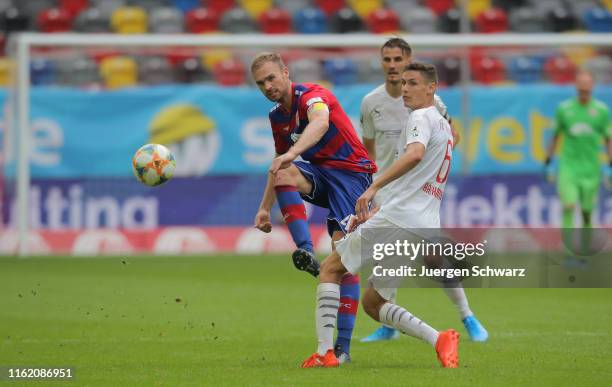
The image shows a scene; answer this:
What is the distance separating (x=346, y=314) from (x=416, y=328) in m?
0.66

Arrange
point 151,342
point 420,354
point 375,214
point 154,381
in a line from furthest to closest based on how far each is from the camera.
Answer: point 151,342
point 420,354
point 375,214
point 154,381

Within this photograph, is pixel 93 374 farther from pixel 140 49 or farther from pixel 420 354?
pixel 140 49

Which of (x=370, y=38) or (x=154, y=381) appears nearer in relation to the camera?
(x=154, y=381)

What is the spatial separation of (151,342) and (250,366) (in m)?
1.55

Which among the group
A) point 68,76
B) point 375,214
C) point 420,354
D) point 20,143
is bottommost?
point 420,354

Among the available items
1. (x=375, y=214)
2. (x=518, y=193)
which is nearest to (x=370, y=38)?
(x=518, y=193)

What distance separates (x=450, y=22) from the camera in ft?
73.0

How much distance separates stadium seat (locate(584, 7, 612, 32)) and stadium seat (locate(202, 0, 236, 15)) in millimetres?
6858

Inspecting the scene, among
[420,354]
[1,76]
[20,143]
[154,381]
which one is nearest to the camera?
[154,381]

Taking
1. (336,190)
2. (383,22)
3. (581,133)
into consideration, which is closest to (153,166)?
(336,190)

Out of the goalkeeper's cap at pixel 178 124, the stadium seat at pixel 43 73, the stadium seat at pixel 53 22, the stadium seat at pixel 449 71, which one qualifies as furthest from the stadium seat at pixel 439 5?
the stadium seat at pixel 43 73

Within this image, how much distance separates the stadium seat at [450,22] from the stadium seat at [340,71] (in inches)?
134

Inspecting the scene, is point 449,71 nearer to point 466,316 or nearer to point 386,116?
point 386,116

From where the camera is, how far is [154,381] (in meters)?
6.97
